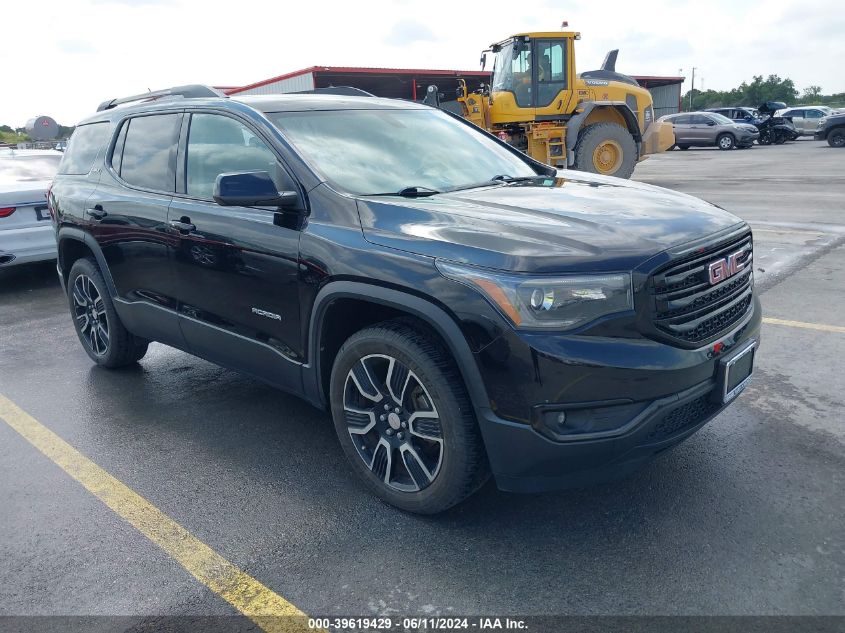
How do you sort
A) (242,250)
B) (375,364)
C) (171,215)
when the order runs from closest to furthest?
(375,364), (242,250), (171,215)

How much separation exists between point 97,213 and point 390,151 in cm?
220

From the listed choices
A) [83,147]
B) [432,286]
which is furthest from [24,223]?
[432,286]

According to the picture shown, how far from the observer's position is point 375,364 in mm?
3143

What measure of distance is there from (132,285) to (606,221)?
305cm

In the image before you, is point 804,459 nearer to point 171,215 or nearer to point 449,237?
point 449,237

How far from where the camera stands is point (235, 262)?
3680mm

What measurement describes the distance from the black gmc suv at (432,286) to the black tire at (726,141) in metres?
30.5

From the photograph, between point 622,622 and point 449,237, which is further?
point 449,237

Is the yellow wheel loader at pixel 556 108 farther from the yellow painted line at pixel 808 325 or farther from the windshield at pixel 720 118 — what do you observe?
the windshield at pixel 720 118

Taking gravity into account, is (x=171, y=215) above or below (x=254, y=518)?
above

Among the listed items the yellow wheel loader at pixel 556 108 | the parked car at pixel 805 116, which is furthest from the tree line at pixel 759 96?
the yellow wheel loader at pixel 556 108

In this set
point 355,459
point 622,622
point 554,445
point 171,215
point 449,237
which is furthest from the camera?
point 171,215

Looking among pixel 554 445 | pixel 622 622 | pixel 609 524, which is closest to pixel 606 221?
pixel 554 445

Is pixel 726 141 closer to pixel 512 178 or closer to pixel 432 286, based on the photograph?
pixel 512 178
